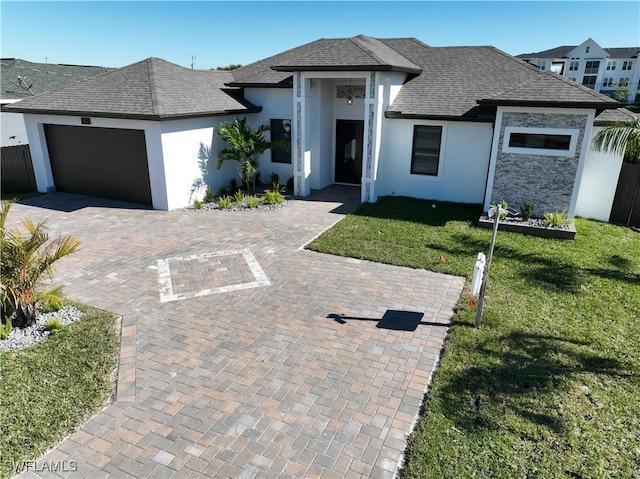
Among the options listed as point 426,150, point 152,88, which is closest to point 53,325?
point 152,88

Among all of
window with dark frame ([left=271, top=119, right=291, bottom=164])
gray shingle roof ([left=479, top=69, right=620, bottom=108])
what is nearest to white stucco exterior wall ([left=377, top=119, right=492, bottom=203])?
gray shingle roof ([left=479, top=69, right=620, bottom=108])

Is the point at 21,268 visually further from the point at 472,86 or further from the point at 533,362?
the point at 472,86

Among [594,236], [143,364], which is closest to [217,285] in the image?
[143,364]

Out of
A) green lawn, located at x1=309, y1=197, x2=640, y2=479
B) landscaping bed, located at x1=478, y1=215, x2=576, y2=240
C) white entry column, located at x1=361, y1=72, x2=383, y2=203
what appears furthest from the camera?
white entry column, located at x1=361, y1=72, x2=383, y2=203

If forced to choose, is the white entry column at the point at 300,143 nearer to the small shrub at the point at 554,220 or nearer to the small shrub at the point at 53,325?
the small shrub at the point at 554,220

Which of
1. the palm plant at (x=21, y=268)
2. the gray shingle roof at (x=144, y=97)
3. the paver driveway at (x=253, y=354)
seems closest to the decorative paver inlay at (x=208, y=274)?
the paver driveway at (x=253, y=354)

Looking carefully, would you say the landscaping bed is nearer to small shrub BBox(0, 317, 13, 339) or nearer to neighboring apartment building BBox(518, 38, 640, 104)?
small shrub BBox(0, 317, 13, 339)

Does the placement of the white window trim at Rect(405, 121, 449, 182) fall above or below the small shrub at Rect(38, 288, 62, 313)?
above
